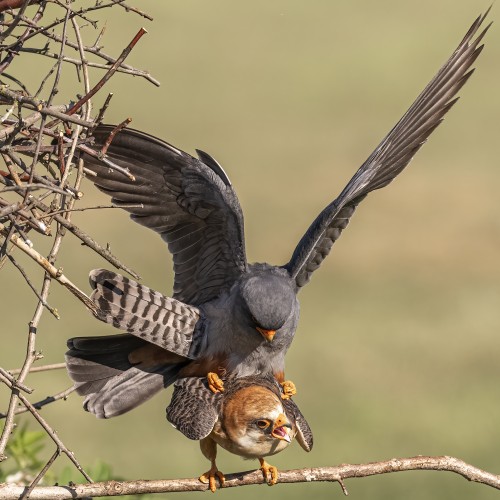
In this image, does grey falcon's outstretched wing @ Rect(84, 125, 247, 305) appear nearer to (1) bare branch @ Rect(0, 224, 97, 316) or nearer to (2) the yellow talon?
(2) the yellow talon

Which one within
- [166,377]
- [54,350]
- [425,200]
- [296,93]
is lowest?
[166,377]

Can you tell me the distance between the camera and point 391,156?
6.25m

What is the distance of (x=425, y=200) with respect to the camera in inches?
737

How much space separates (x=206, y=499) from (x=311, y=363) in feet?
9.37

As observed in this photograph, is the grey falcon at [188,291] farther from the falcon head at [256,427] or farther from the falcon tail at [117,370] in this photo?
the falcon head at [256,427]

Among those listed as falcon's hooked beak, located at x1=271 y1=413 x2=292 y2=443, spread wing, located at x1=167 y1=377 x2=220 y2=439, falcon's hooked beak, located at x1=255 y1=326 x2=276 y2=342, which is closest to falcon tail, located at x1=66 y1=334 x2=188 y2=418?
spread wing, located at x1=167 y1=377 x2=220 y2=439

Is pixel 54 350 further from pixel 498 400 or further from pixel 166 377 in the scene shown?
pixel 166 377

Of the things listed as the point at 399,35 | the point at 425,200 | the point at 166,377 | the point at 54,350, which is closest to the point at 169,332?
the point at 166,377

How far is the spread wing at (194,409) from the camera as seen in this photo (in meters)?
5.20

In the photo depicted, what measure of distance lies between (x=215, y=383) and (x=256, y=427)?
1.64ft

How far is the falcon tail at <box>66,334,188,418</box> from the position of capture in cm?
572

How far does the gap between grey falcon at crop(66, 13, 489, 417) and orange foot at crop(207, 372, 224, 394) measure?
0.04 ft

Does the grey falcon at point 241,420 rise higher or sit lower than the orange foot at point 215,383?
lower

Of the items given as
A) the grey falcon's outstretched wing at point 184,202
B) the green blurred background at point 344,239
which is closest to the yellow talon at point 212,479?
the grey falcon's outstretched wing at point 184,202
